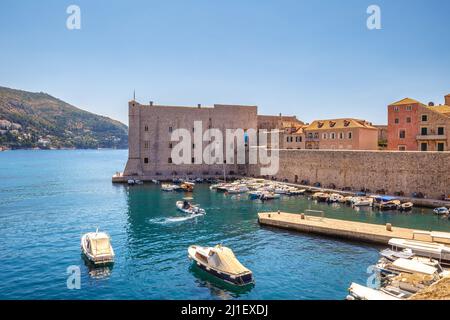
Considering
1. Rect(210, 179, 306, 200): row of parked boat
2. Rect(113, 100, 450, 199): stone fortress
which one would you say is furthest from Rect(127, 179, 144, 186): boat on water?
Rect(210, 179, 306, 200): row of parked boat

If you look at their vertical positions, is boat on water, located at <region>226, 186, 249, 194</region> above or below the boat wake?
above

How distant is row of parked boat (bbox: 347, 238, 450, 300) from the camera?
45.4 ft

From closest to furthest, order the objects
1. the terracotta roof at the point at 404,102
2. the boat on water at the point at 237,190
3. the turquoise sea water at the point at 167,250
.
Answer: the turquoise sea water at the point at 167,250 → the terracotta roof at the point at 404,102 → the boat on water at the point at 237,190

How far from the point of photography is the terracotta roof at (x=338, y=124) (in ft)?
163

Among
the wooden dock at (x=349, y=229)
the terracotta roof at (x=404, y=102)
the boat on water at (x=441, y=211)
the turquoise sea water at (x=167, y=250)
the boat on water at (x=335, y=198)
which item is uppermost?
the terracotta roof at (x=404, y=102)

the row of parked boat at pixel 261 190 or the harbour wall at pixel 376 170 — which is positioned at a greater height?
the harbour wall at pixel 376 170

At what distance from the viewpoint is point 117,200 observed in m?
40.0

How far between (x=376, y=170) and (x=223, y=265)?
27927 millimetres

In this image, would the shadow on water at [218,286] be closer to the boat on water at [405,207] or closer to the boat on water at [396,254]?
the boat on water at [396,254]

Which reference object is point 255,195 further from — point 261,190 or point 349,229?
point 349,229

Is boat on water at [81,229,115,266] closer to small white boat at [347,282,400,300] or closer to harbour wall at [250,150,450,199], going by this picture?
small white boat at [347,282,400,300]

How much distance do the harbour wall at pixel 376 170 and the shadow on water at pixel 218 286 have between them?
26.5 metres

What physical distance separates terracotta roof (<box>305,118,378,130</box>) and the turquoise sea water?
1702 cm

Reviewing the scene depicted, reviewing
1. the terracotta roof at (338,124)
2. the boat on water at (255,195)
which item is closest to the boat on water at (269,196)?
the boat on water at (255,195)
